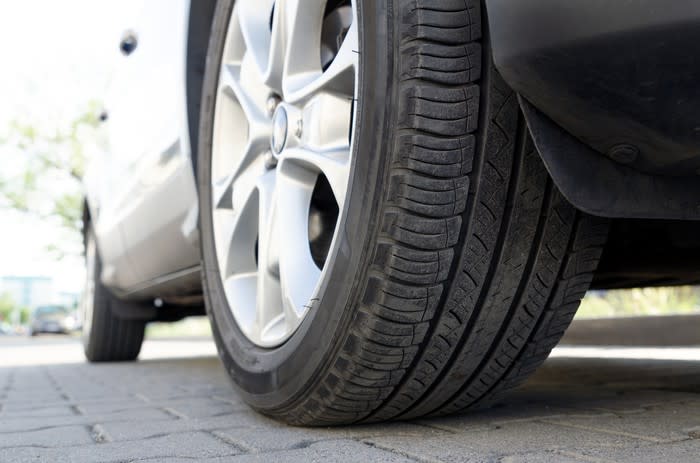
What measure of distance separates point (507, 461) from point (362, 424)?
0.43m

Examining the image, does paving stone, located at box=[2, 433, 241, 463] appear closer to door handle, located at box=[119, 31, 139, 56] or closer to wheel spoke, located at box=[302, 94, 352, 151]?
wheel spoke, located at box=[302, 94, 352, 151]

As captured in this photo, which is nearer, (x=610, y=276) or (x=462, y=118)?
(x=462, y=118)

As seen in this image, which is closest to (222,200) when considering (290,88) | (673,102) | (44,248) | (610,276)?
(290,88)

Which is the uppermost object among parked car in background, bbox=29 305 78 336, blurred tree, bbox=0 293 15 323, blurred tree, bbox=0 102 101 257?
blurred tree, bbox=0 102 101 257

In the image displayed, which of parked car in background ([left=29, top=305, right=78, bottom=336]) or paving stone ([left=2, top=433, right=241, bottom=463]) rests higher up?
paving stone ([left=2, top=433, right=241, bottom=463])

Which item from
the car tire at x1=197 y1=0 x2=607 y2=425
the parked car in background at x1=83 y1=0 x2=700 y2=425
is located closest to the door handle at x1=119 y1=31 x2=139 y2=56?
the parked car in background at x1=83 y1=0 x2=700 y2=425

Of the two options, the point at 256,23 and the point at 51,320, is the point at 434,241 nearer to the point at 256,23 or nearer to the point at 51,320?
the point at 256,23

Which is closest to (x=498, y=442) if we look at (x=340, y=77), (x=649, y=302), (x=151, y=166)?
(x=340, y=77)

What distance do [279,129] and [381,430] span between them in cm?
73

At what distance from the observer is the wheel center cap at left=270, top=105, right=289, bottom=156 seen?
65.5 inches

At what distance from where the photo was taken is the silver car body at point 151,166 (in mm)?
2447

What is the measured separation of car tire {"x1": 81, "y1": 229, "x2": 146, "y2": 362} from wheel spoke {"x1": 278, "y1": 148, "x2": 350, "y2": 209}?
114 inches

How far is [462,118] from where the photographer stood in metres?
1.17

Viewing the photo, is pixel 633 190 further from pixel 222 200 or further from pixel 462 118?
pixel 222 200
